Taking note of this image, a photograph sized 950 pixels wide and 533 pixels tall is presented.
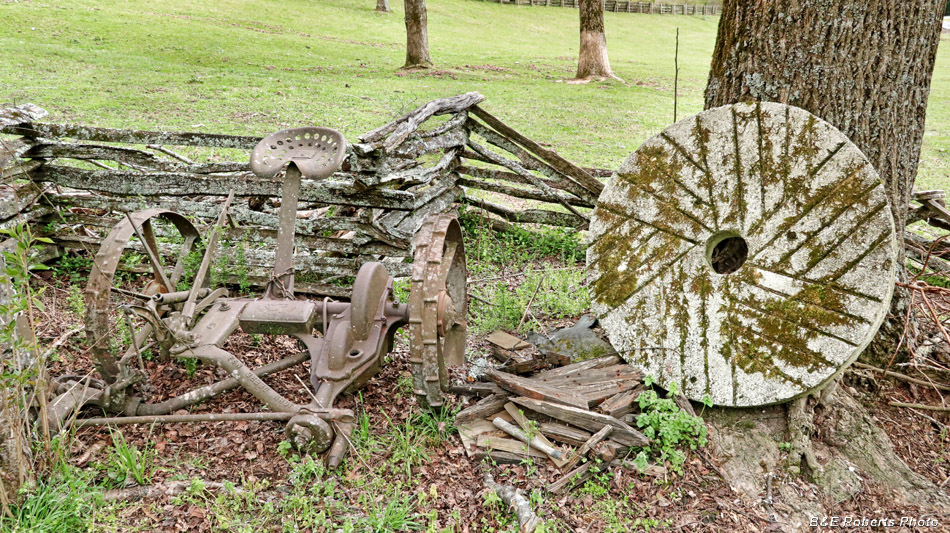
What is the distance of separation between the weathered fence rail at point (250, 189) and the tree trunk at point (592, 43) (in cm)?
1122

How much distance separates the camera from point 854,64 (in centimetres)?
304

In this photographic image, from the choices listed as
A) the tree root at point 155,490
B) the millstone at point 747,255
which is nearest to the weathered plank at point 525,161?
the millstone at point 747,255

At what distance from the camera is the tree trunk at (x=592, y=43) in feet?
50.3

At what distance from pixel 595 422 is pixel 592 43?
1469 cm

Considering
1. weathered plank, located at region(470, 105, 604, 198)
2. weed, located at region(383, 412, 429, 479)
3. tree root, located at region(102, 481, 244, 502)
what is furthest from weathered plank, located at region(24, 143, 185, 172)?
weed, located at region(383, 412, 429, 479)

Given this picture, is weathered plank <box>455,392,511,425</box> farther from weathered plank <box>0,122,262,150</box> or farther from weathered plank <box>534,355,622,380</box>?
weathered plank <box>0,122,262,150</box>

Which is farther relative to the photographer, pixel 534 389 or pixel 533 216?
pixel 533 216

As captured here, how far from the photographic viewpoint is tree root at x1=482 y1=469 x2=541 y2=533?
8.29ft

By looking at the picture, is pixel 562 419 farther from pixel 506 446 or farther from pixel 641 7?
pixel 641 7

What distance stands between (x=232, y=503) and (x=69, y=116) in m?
7.82

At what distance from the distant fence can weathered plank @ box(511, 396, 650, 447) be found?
34237 mm

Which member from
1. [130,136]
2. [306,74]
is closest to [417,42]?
[306,74]

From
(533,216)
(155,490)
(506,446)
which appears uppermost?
(533,216)

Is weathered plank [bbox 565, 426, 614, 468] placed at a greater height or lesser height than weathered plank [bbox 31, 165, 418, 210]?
lesser
